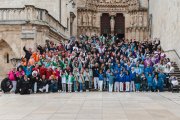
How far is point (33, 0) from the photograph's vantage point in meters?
33.0

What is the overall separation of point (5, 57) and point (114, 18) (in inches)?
735

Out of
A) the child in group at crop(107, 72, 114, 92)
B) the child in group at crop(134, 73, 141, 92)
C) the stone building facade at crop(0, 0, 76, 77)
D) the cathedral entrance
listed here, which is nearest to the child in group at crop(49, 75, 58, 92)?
the child in group at crop(107, 72, 114, 92)

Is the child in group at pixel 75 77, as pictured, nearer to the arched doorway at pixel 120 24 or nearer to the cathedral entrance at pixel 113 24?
the cathedral entrance at pixel 113 24

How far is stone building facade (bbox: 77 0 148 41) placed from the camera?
39875mm

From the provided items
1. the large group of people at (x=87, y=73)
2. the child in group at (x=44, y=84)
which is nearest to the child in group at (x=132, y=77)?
the large group of people at (x=87, y=73)

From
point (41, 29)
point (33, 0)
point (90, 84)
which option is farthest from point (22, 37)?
point (33, 0)

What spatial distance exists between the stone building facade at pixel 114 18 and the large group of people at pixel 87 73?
17135mm

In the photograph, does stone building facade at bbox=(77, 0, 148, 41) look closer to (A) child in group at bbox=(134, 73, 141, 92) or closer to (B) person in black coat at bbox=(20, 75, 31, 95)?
(A) child in group at bbox=(134, 73, 141, 92)

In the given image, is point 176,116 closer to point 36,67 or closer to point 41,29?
point 36,67

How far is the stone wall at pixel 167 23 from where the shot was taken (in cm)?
2494

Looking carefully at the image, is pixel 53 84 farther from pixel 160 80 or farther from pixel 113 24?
pixel 113 24

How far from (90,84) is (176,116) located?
10.5m

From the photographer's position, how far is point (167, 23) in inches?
1116

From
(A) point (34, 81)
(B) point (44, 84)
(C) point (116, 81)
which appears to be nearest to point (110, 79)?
(C) point (116, 81)
